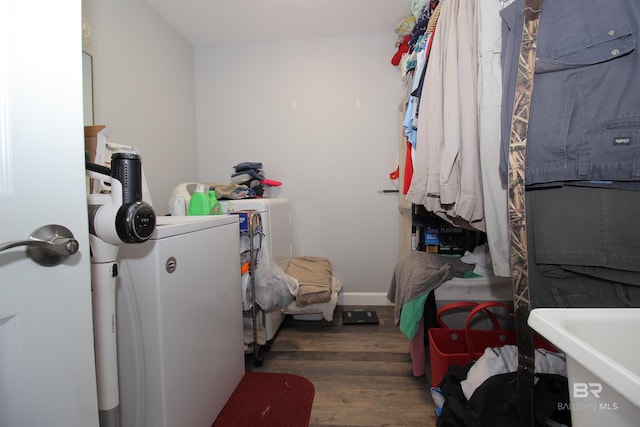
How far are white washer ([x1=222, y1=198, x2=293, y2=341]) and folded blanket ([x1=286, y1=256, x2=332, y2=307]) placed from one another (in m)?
0.12

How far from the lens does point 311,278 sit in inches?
75.2

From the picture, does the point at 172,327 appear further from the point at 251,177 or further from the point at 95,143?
the point at 251,177

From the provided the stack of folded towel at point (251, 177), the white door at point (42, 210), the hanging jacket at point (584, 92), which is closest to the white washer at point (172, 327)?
the white door at point (42, 210)

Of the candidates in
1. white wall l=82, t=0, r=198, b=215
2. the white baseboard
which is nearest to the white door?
white wall l=82, t=0, r=198, b=215

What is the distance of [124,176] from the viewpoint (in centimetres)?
66

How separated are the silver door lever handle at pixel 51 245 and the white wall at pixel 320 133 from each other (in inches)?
78.4

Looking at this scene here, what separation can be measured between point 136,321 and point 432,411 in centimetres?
131

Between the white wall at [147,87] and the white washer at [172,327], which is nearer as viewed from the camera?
the white washer at [172,327]

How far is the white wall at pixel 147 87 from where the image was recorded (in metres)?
1.50

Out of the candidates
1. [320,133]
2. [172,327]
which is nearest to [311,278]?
[172,327]

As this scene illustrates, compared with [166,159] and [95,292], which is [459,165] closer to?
[95,292]

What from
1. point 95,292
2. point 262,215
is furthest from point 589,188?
point 262,215

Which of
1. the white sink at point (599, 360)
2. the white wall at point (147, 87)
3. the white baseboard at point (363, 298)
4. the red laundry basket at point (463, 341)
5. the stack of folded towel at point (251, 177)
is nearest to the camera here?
the white sink at point (599, 360)

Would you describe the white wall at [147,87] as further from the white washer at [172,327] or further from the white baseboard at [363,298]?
the white baseboard at [363,298]
